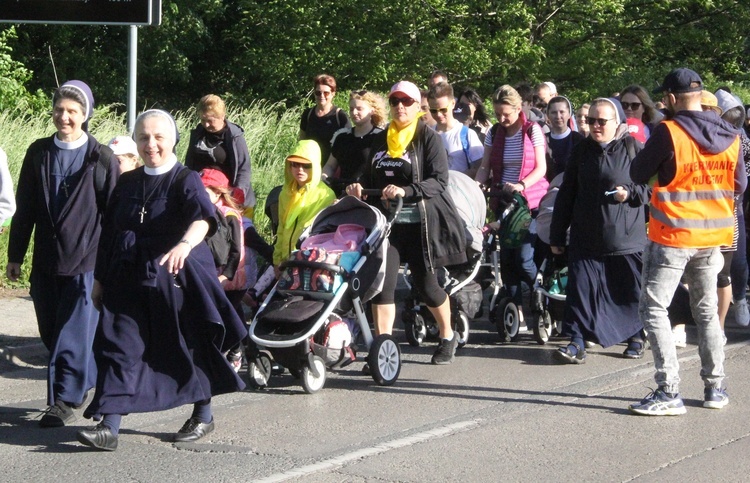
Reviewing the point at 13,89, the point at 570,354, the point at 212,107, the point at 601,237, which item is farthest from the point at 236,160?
the point at 13,89

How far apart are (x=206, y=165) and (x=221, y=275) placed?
1.82 meters

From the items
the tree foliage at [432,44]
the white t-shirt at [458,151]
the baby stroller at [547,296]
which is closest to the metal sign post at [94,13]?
the white t-shirt at [458,151]

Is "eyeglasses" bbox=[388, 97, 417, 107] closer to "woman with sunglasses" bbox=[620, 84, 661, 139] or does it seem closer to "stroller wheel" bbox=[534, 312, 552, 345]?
"stroller wheel" bbox=[534, 312, 552, 345]

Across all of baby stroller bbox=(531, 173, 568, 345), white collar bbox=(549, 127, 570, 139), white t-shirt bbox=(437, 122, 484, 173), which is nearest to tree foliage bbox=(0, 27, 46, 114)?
white t-shirt bbox=(437, 122, 484, 173)

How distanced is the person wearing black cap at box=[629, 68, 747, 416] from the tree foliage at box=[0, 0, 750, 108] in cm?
1402

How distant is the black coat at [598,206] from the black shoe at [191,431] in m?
3.44

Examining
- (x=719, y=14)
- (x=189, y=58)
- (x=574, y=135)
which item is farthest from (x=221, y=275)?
(x=189, y=58)

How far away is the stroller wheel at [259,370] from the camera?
773 cm

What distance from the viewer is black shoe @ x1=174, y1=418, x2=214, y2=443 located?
6375mm

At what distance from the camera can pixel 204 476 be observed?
18.8 feet

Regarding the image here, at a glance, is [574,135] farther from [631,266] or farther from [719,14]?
[719,14]

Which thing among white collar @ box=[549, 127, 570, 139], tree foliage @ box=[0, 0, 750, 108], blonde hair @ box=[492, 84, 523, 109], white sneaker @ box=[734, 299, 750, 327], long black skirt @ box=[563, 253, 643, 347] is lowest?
white sneaker @ box=[734, 299, 750, 327]

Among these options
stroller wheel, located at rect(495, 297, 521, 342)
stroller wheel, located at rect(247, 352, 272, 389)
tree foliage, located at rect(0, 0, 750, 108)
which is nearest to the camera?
stroller wheel, located at rect(247, 352, 272, 389)

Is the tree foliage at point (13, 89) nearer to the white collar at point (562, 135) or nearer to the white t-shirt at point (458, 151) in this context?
the white t-shirt at point (458, 151)
